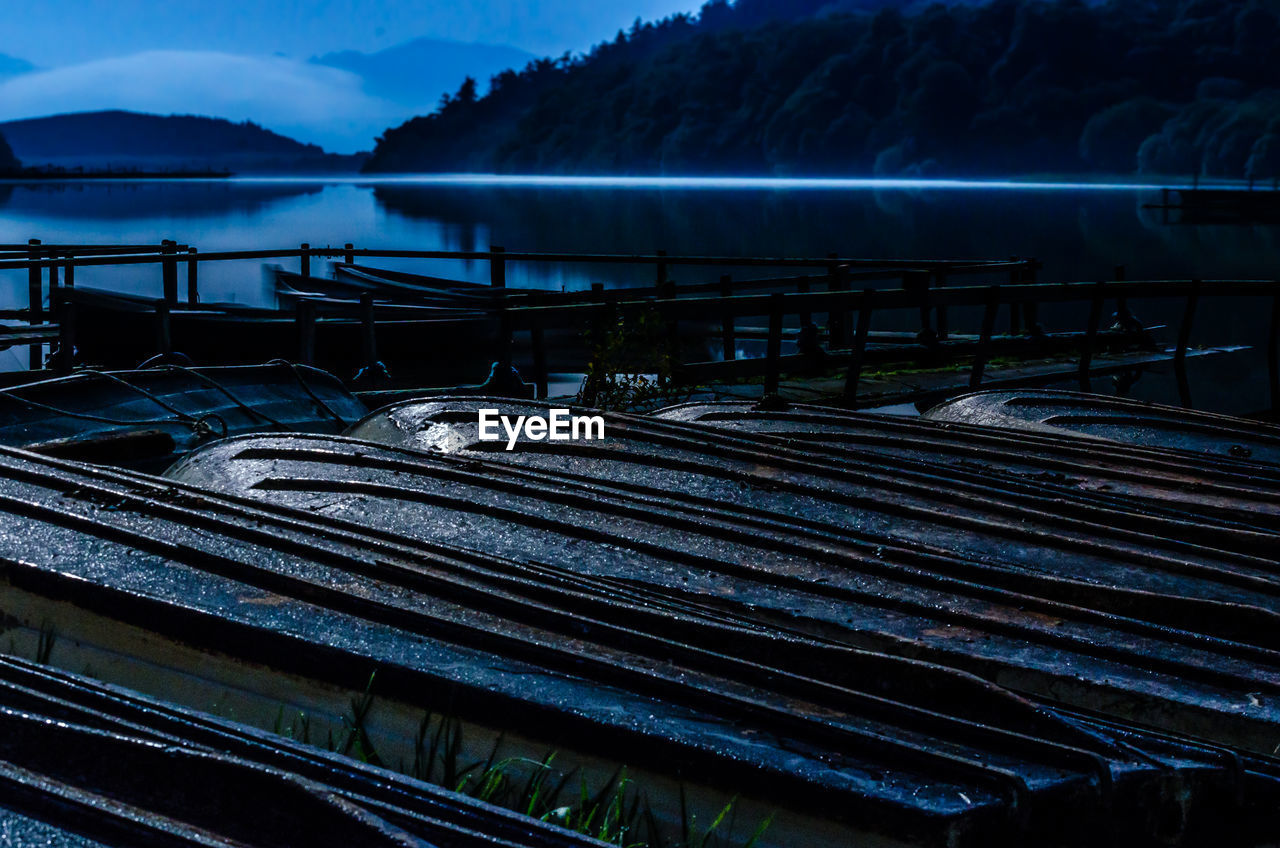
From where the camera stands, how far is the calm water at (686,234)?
49500mm

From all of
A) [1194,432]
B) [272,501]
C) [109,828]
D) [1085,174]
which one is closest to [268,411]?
[272,501]

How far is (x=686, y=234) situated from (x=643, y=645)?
83721 millimetres

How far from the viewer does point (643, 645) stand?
10.5 ft

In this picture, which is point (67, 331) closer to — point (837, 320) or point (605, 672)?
point (837, 320)

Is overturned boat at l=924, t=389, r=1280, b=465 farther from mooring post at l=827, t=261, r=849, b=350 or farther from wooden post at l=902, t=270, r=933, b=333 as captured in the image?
mooring post at l=827, t=261, r=849, b=350

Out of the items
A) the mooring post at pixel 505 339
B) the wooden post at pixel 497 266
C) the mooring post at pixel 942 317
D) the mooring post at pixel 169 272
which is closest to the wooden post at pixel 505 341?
the mooring post at pixel 505 339

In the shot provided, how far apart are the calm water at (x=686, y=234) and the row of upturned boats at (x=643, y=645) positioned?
18.5m

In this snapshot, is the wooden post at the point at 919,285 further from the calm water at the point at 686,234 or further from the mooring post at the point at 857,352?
the calm water at the point at 686,234

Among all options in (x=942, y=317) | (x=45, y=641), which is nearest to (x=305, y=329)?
(x=942, y=317)

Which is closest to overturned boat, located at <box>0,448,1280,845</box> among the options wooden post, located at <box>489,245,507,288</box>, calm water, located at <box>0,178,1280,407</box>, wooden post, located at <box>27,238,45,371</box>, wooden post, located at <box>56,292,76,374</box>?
wooden post, located at <box>56,292,76,374</box>

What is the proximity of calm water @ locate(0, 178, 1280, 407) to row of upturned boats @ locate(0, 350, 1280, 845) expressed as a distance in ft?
60.6

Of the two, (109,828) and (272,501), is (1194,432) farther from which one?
(109,828)

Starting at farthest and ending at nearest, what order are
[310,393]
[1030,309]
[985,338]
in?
[1030,309]
[985,338]
[310,393]

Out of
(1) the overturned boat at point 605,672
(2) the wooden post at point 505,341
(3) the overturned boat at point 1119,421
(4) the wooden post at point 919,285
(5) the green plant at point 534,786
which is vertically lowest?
(5) the green plant at point 534,786
